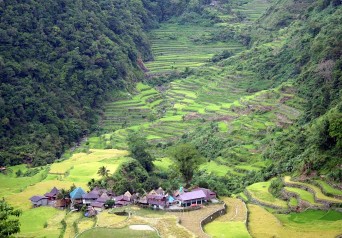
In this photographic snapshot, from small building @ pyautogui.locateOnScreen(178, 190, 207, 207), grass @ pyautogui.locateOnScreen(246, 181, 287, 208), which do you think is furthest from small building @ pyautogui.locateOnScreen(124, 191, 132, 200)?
grass @ pyautogui.locateOnScreen(246, 181, 287, 208)

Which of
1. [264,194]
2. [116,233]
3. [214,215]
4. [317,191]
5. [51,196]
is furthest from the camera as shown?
[264,194]

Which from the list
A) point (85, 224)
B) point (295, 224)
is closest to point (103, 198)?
point (85, 224)

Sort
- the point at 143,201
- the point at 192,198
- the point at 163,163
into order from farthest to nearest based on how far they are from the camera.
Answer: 1. the point at 163,163
2. the point at 143,201
3. the point at 192,198

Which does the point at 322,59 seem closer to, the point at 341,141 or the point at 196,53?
the point at 341,141

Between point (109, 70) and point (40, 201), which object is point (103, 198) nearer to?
point (40, 201)

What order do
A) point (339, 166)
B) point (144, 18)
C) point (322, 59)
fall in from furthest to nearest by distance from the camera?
point (144, 18) → point (322, 59) → point (339, 166)

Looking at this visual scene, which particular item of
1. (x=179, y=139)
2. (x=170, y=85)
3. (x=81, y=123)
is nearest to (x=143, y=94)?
(x=170, y=85)
